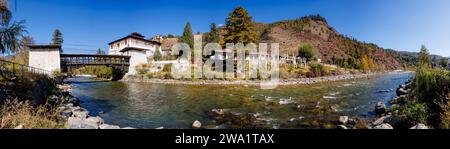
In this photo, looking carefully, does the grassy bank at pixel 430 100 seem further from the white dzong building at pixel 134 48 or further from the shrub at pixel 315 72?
the white dzong building at pixel 134 48

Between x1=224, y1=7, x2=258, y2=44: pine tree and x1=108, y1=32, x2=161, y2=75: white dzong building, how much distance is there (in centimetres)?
2519

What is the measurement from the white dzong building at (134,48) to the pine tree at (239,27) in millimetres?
25193

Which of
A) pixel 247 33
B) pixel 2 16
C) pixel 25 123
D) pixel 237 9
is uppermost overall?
pixel 237 9

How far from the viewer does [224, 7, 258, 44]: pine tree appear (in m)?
47.4

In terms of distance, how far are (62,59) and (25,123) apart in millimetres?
55228

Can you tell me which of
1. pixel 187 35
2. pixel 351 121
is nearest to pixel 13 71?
pixel 351 121

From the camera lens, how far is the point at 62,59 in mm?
53188

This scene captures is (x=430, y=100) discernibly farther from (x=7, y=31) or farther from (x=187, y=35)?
(x=187, y=35)

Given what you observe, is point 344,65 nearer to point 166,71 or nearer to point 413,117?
point 166,71

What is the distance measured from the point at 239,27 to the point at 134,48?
92.7 ft

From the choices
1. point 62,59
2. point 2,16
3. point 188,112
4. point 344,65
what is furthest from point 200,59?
point 344,65

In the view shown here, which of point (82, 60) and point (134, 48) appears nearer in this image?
point (82, 60)

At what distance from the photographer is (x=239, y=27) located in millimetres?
47750
